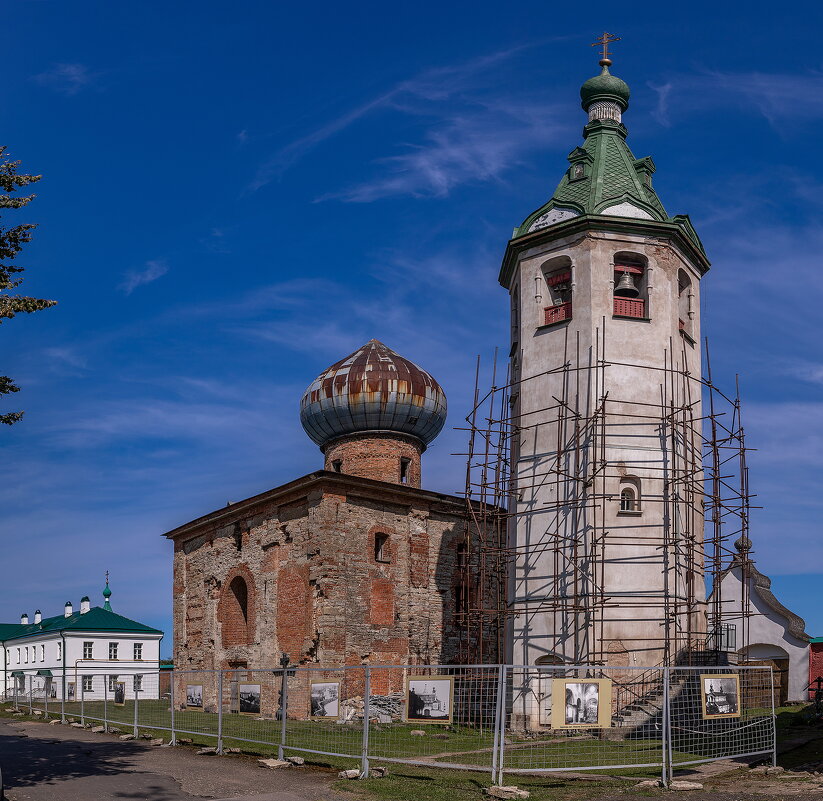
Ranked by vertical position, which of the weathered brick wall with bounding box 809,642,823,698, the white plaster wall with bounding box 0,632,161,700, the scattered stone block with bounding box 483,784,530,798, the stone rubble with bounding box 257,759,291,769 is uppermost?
the scattered stone block with bounding box 483,784,530,798

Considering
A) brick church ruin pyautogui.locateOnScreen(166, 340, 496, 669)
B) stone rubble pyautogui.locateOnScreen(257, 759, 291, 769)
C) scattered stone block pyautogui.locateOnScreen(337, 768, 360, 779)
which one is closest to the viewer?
scattered stone block pyautogui.locateOnScreen(337, 768, 360, 779)

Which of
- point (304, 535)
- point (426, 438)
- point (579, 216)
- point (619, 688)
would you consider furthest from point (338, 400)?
point (619, 688)

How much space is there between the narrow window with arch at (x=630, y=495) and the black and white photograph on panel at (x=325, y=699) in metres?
8.91

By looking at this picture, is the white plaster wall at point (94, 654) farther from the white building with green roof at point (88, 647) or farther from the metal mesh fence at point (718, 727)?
the metal mesh fence at point (718, 727)

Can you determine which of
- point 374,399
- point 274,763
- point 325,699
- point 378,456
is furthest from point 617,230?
point 274,763

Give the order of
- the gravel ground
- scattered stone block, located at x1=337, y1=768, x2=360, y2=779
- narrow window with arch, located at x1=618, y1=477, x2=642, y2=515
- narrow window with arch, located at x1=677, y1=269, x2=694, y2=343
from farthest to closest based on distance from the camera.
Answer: narrow window with arch, located at x1=677, y1=269, x2=694, y2=343
narrow window with arch, located at x1=618, y1=477, x2=642, y2=515
scattered stone block, located at x1=337, y1=768, x2=360, y2=779
the gravel ground

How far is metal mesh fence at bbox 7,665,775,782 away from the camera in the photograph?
13.1 metres

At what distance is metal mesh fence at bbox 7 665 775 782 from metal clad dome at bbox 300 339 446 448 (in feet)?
33.4

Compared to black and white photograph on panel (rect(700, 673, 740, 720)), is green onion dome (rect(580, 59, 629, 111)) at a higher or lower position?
higher

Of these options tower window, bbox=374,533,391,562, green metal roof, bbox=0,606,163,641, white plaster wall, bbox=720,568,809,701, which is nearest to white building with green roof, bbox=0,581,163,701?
green metal roof, bbox=0,606,163,641

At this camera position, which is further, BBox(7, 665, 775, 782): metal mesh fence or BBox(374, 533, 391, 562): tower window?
BBox(374, 533, 391, 562): tower window

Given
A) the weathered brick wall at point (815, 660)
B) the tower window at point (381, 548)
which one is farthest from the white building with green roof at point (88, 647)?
the weathered brick wall at point (815, 660)

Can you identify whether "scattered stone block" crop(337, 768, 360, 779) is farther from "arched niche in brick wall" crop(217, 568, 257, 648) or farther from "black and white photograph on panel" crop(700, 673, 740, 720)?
"arched niche in brick wall" crop(217, 568, 257, 648)

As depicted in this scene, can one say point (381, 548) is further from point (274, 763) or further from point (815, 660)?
point (815, 660)
